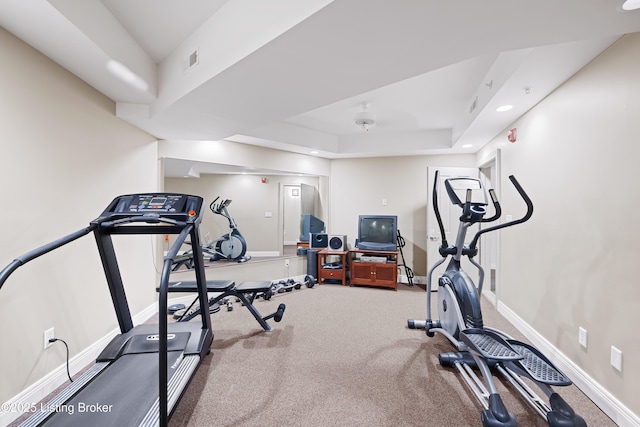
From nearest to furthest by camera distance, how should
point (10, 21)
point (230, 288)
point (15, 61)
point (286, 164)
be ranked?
point (10, 21) → point (15, 61) → point (230, 288) → point (286, 164)

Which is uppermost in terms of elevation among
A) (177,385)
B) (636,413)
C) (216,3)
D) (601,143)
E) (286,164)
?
(216,3)

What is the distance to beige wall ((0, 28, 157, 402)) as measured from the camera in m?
1.70

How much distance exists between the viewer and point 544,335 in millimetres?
2490

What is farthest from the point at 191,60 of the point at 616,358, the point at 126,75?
the point at 616,358

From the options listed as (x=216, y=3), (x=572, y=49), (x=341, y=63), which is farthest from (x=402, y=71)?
(x=216, y=3)

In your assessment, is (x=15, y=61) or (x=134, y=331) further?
(x=134, y=331)

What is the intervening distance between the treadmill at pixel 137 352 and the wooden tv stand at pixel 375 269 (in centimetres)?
290

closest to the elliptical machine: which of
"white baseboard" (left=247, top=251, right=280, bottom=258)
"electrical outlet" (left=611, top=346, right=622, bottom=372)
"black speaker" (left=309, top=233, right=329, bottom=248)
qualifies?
"white baseboard" (left=247, top=251, right=280, bottom=258)

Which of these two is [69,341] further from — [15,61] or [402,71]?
[402,71]

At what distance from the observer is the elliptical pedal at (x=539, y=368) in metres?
1.56

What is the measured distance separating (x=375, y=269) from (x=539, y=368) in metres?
2.99

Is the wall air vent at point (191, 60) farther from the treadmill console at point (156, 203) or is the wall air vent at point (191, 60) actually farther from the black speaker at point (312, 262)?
the black speaker at point (312, 262)

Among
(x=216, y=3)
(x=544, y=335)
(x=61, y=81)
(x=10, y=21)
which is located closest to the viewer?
(x=10, y=21)

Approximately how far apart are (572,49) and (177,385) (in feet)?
10.4
